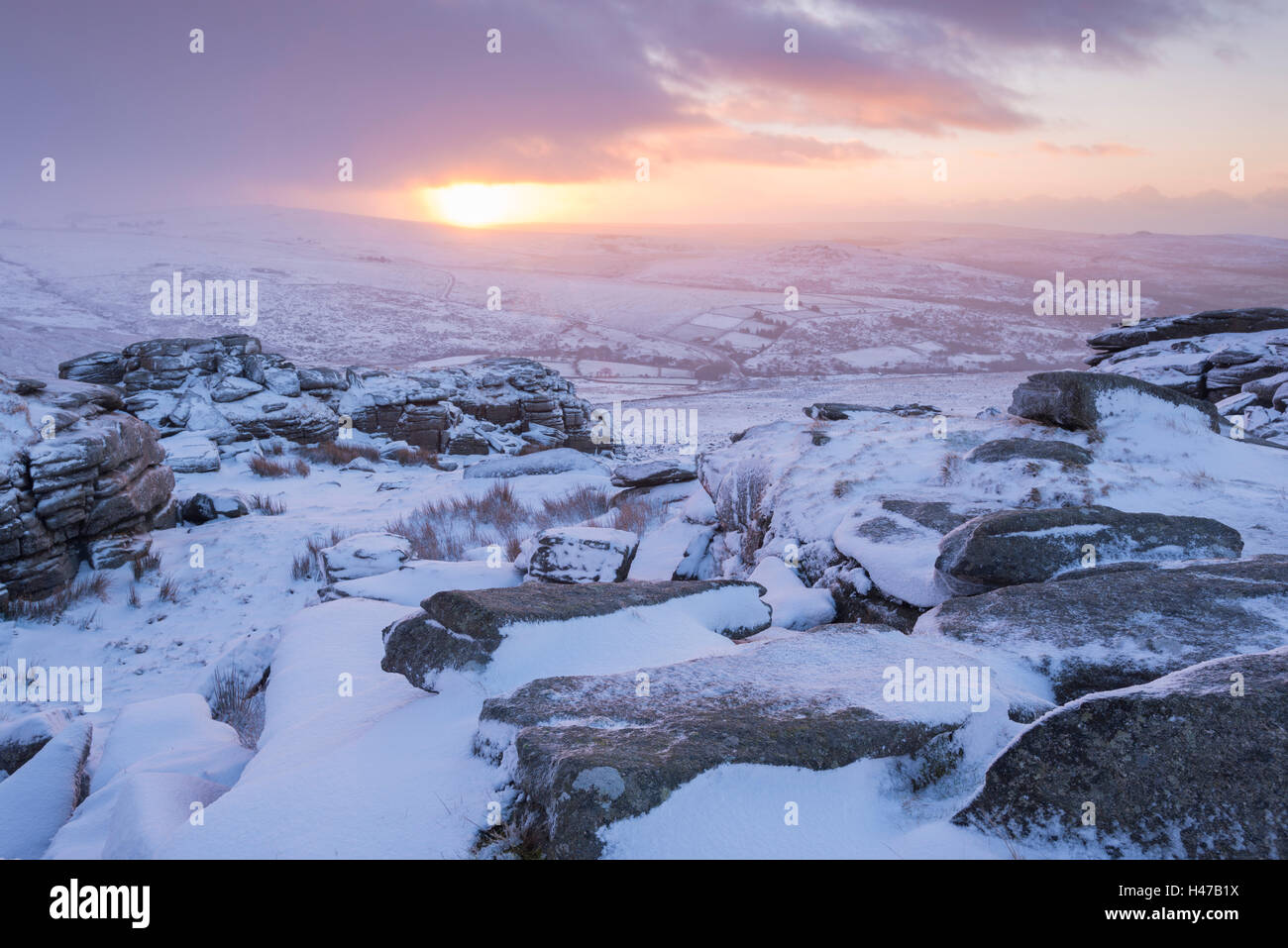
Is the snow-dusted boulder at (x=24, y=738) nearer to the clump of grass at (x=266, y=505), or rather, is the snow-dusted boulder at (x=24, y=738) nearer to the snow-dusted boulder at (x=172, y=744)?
the snow-dusted boulder at (x=172, y=744)

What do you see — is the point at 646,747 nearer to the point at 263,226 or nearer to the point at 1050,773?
the point at 1050,773

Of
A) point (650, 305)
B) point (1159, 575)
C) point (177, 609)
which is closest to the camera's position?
point (1159, 575)

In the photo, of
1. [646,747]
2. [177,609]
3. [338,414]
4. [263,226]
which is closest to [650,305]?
[338,414]

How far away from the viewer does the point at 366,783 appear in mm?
2969

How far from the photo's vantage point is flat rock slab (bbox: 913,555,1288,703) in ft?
11.4

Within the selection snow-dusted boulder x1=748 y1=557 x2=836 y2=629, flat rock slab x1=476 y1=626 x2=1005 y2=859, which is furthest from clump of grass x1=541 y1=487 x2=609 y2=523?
flat rock slab x1=476 y1=626 x2=1005 y2=859

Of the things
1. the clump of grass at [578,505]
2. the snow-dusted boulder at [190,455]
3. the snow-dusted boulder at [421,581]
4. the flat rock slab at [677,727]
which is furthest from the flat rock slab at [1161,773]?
the snow-dusted boulder at [190,455]

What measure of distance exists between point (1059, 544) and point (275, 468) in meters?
15.1

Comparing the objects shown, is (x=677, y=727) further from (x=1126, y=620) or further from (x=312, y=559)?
(x=312, y=559)

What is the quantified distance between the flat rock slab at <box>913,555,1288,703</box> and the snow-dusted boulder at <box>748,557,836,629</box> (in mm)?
1255

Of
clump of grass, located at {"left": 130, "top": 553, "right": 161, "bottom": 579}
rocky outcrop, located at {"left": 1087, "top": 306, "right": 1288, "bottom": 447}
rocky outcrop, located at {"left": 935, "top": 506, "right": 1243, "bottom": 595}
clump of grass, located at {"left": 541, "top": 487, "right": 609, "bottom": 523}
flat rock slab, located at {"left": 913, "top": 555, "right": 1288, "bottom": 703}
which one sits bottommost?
clump of grass, located at {"left": 130, "top": 553, "right": 161, "bottom": 579}

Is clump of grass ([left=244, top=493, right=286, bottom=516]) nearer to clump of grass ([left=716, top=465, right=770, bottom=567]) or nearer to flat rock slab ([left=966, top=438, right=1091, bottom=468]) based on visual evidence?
clump of grass ([left=716, top=465, right=770, bottom=567])

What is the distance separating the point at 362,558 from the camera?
25.5 feet
